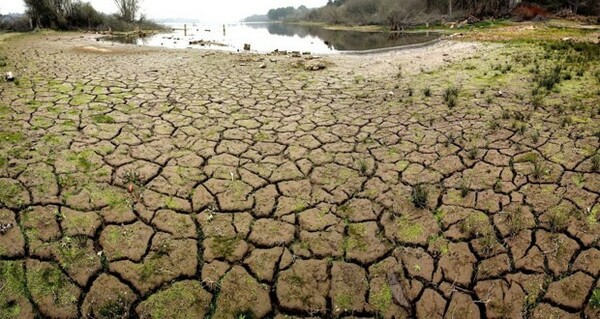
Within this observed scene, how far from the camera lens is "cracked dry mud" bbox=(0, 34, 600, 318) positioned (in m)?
2.57

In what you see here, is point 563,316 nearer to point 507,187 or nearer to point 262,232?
point 507,187

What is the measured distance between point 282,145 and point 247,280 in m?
2.13

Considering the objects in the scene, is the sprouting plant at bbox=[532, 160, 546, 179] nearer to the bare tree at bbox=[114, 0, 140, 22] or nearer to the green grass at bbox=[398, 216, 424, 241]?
the green grass at bbox=[398, 216, 424, 241]

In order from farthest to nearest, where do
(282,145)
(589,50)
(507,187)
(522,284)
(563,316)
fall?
(589,50)
(282,145)
(507,187)
(522,284)
(563,316)

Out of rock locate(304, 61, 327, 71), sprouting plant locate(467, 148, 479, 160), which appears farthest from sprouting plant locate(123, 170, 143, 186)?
rock locate(304, 61, 327, 71)

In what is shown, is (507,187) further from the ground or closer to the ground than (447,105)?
closer to the ground

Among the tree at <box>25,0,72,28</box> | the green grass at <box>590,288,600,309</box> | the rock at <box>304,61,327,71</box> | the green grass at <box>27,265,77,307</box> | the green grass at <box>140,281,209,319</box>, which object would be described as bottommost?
the green grass at <box>590,288,600,309</box>

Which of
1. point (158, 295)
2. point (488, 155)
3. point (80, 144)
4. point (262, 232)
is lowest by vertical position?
point (158, 295)

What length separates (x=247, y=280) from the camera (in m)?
2.70

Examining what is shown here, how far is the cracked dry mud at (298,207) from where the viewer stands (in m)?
2.57

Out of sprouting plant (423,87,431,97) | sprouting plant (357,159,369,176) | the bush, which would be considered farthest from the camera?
the bush

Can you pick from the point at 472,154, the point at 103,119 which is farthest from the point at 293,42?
the point at 472,154

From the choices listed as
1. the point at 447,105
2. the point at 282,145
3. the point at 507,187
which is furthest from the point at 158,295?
the point at 447,105

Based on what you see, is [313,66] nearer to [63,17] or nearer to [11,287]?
[11,287]
